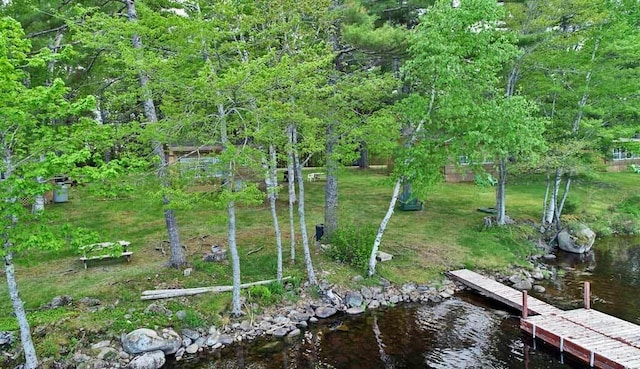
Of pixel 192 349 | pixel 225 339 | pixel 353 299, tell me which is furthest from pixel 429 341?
pixel 192 349

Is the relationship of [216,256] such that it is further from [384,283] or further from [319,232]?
[384,283]

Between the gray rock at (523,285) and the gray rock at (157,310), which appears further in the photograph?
the gray rock at (523,285)

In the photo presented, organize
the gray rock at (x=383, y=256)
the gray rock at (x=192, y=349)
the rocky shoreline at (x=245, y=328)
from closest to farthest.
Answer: the rocky shoreline at (x=245, y=328) < the gray rock at (x=192, y=349) < the gray rock at (x=383, y=256)

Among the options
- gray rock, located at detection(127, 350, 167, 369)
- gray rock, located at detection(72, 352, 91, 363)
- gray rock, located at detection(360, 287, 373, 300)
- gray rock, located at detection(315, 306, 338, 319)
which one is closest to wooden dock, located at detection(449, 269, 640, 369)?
gray rock, located at detection(360, 287, 373, 300)

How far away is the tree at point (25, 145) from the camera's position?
7.88m

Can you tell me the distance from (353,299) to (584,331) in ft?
19.1

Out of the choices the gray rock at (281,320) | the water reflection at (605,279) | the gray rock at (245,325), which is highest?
the gray rock at (245,325)

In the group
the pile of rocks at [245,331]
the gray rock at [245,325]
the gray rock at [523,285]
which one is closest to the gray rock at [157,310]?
the pile of rocks at [245,331]

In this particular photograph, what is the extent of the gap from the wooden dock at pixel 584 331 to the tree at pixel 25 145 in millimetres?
10872

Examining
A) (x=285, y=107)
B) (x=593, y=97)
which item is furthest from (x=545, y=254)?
(x=285, y=107)

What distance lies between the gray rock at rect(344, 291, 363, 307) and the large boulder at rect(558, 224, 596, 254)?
10.4 metres

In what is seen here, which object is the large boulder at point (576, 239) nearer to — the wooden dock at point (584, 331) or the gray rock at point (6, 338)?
the wooden dock at point (584, 331)

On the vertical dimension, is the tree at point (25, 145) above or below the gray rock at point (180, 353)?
above

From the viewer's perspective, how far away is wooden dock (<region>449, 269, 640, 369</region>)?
9.16 metres
